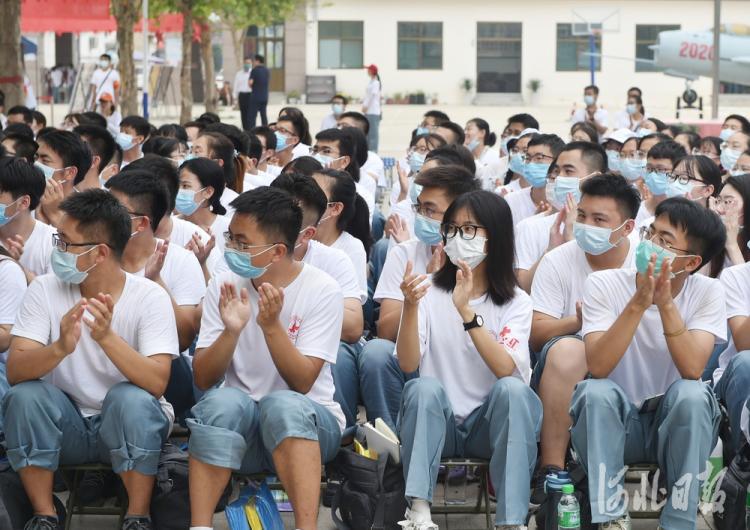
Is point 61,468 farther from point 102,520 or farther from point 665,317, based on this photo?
point 665,317

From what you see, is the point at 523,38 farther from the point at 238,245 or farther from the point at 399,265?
the point at 238,245

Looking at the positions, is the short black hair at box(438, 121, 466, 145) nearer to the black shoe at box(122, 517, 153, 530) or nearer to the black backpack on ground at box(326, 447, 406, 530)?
the black backpack on ground at box(326, 447, 406, 530)

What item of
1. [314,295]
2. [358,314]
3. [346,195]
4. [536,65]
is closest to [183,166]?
[346,195]

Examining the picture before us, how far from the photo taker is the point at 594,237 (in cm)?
575

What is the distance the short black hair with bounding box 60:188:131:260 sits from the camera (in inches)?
197

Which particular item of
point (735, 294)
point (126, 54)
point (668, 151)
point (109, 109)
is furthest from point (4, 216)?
point (126, 54)

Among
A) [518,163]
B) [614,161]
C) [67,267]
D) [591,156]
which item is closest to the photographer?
[67,267]

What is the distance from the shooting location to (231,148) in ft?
27.8

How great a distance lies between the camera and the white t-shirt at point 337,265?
5945 millimetres

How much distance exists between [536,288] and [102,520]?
218cm

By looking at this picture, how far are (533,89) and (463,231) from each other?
45019 mm

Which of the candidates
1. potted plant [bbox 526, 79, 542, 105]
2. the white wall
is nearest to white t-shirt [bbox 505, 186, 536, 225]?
the white wall

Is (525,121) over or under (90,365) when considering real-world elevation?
over

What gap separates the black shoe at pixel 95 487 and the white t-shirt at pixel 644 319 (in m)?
2.13
